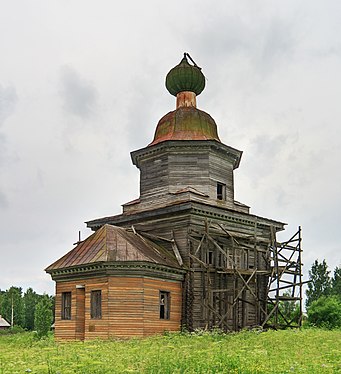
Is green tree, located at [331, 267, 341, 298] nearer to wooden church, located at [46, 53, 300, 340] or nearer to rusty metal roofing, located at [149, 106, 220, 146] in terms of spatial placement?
wooden church, located at [46, 53, 300, 340]

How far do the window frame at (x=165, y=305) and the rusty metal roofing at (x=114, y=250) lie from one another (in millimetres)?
1264

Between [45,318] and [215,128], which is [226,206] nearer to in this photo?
[215,128]

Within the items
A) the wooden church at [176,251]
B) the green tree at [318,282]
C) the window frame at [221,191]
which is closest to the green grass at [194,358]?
the wooden church at [176,251]

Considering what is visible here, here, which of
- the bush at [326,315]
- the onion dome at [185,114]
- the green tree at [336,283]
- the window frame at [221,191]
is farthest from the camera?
the green tree at [336,283]

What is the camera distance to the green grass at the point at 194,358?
1256cm

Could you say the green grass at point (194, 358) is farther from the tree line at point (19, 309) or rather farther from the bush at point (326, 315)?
the tree line at point (19, 309)

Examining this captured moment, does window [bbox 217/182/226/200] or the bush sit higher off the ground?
A: window [bbox 217/182/226/200]

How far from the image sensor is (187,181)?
27641 mm

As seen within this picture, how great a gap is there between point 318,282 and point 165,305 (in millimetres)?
32888

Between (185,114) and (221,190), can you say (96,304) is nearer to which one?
(221,190)

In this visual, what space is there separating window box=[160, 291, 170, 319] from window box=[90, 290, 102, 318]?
8.78ft

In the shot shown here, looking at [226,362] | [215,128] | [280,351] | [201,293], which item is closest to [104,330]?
[201,293]

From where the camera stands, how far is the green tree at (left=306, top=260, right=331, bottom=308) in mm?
53000

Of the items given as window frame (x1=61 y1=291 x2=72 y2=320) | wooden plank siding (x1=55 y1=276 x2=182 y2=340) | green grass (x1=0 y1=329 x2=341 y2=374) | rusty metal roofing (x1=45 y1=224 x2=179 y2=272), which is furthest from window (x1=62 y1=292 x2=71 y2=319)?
green grass (x1=0 y1=329 x2=341 y2=374)
